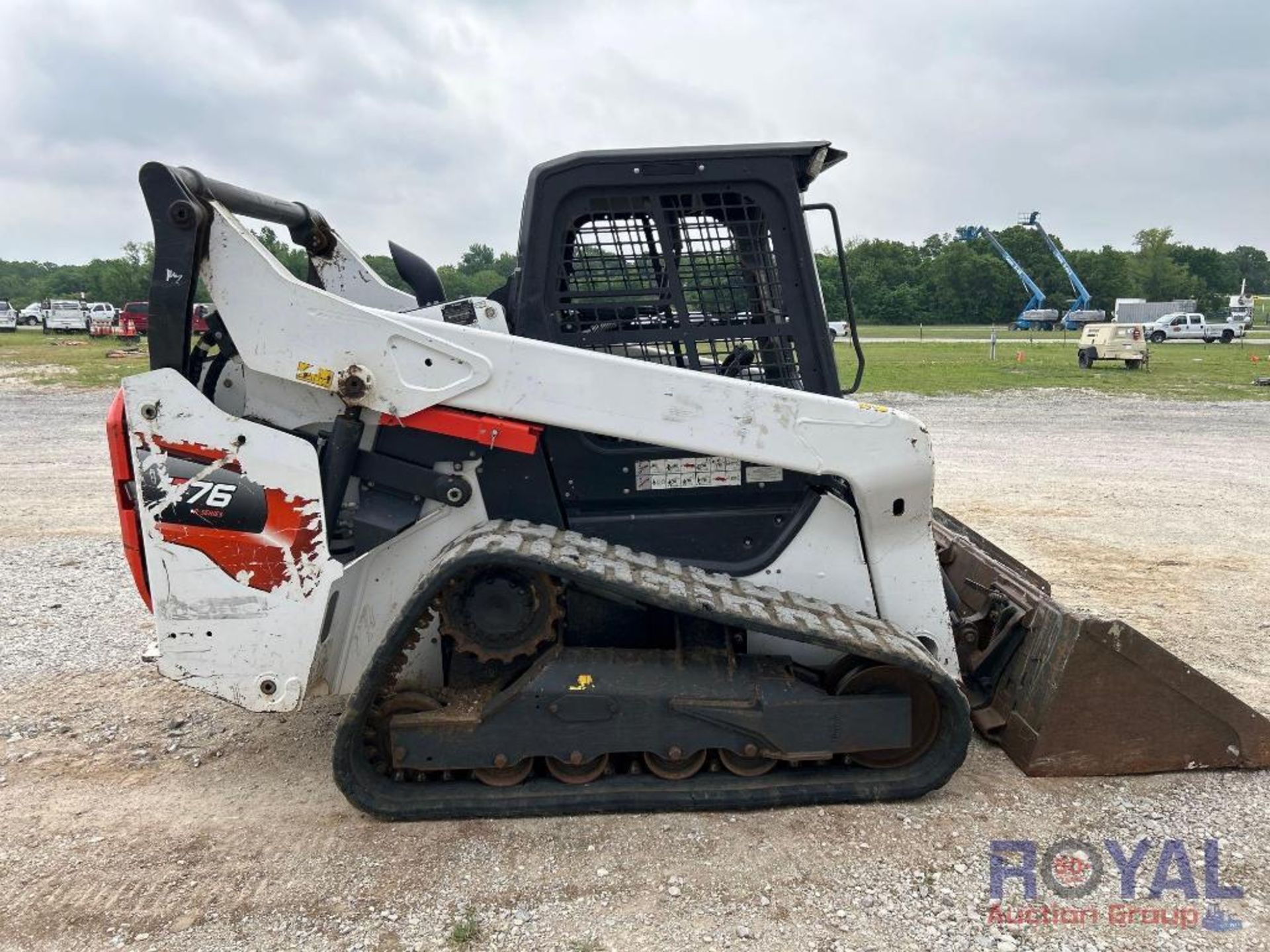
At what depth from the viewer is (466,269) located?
18453 millimetres

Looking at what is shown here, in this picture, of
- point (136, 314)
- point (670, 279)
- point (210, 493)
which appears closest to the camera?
point (210, 493)

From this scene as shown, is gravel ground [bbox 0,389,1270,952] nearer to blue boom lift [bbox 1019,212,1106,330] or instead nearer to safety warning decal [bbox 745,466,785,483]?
safety warning decal [bbox 745,466,785,483]

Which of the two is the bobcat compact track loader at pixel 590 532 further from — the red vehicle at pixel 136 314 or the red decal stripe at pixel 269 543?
the red vehicle at pixel 136 314

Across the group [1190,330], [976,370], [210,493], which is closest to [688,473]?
[210,493]

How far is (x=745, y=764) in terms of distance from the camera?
3.53 metres

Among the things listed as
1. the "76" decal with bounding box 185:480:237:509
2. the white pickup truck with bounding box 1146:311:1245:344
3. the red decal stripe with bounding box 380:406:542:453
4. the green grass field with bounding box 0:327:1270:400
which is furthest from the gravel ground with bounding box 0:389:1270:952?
the white pickup truck with bounding box 1146:311:1245:344

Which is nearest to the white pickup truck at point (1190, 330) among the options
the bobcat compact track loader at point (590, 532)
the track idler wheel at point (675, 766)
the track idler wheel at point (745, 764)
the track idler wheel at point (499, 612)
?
the bobcat compact track loader at point (590, 532)

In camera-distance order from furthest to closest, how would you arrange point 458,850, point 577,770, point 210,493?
point 577,770 < point 210,493 < point 458,850

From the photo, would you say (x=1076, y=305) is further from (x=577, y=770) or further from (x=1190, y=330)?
(x=577, y=770)

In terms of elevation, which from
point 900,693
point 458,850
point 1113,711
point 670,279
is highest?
point 670,279

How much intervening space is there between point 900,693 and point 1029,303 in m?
79.7

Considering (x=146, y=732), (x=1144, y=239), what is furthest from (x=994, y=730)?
(x=1144, y=239)

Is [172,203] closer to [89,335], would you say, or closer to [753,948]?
[753,948]

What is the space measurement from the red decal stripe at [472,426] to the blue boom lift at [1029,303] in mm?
65298
